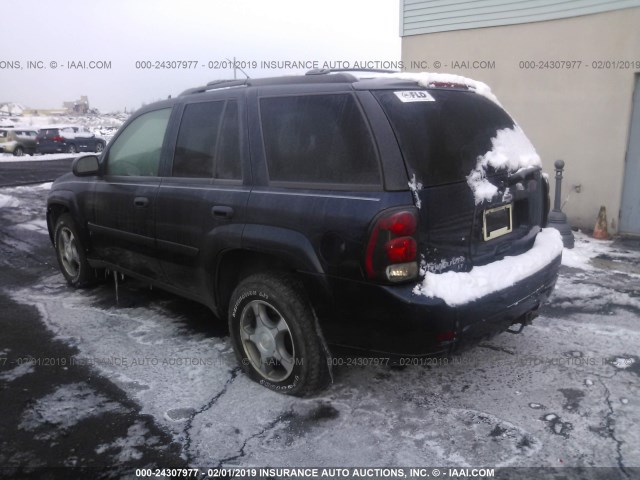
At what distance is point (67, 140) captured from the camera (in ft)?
102

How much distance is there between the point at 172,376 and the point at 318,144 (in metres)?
1.84

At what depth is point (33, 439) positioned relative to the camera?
2.81 m

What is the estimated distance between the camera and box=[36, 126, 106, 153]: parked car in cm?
A: 2998

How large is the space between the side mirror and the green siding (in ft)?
20.0

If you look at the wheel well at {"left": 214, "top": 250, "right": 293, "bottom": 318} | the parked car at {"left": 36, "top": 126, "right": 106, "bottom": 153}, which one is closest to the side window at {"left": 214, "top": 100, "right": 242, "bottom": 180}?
the wheel well at {"left": 214, "top": 250, "right": 293, "bottom": 318}

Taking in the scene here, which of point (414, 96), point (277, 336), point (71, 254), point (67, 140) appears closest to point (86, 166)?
point (71, 254)

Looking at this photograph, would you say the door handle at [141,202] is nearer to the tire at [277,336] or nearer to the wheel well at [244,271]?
the wheel well at [244,271]

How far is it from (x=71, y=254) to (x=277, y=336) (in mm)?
3162

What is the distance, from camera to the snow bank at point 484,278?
8.51 ft

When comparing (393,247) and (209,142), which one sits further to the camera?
(209,142)

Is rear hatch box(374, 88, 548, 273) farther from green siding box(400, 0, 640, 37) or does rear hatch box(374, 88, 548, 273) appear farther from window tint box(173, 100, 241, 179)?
green siding box(400, 0, 640, 37)

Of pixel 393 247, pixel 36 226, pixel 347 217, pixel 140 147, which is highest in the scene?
pixel 140 147

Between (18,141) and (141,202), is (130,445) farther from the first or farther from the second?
(18,141)

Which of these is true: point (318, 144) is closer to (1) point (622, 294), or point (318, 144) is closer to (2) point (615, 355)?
(2) point (615, 355)
